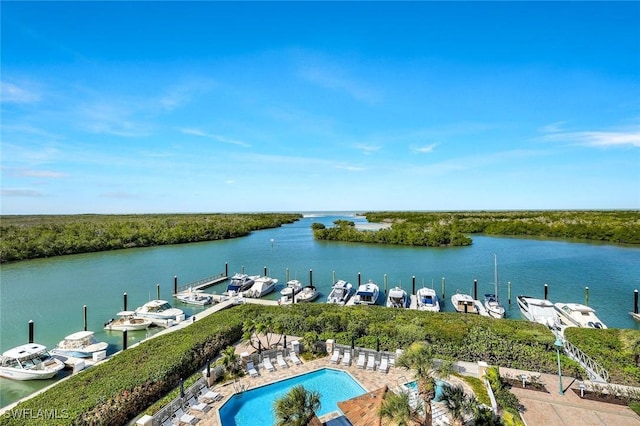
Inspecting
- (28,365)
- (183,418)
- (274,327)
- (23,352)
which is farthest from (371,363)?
(23,352)

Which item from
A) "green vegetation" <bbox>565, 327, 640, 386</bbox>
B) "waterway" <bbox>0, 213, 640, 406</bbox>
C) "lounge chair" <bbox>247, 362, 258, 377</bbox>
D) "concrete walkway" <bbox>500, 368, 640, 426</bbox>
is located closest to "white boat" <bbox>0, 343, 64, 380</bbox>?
"waterway" <bbox>0, 213, 640, 406</bbox>

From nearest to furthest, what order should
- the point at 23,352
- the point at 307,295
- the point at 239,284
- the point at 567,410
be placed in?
the point at 567,410, the point at 23,352, the point at 307,295, the point at 239,284

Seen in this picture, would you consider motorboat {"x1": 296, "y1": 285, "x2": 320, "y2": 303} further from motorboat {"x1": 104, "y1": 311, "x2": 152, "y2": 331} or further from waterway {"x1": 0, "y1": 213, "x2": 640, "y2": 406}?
motorboat {"x1": 104, "y1": 311, "x2": 152, "y2": 331}

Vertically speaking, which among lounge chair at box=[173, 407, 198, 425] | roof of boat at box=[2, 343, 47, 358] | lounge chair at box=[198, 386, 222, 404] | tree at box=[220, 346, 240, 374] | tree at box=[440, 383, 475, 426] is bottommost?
lounge chair at box=[198, 386, 222, 404]

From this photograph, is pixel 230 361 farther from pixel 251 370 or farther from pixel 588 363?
pixel 588 363

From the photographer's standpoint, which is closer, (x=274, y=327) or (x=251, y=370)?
(x=251, y=370)
